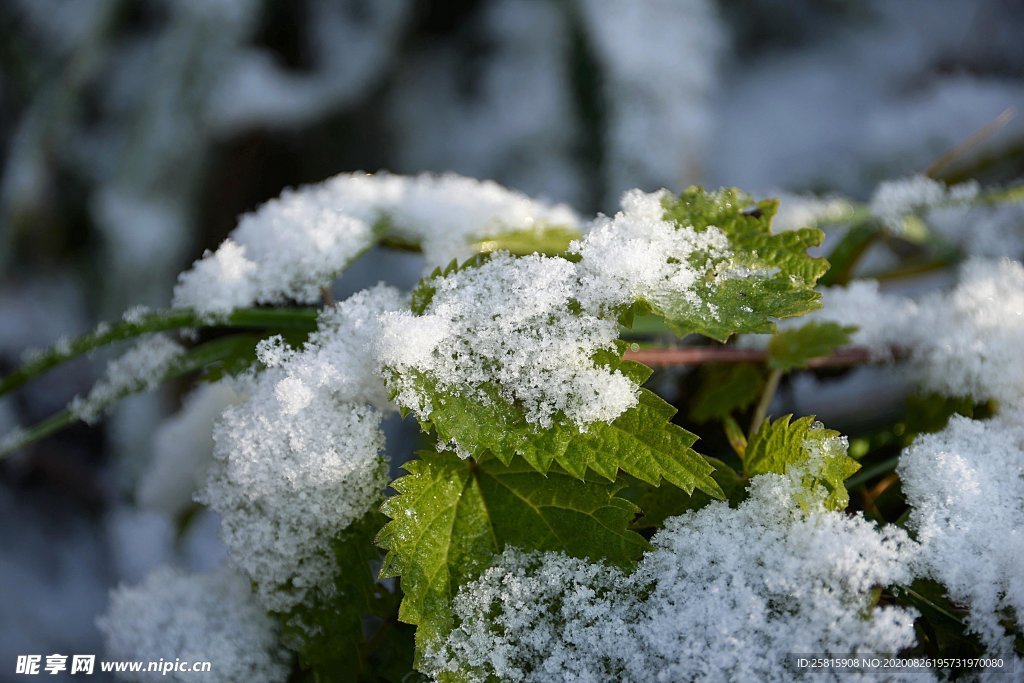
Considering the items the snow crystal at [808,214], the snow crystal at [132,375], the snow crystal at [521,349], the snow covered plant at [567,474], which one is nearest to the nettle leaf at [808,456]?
the snow covered plant at [567,474]

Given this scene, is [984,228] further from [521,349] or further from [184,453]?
[184,453]

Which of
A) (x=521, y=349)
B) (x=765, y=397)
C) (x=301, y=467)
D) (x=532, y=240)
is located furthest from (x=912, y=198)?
(x=301, y=467)

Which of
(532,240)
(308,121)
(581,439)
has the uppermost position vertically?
(308,121)

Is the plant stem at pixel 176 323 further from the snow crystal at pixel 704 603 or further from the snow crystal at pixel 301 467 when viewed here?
the snow crystal at pixel 704 603

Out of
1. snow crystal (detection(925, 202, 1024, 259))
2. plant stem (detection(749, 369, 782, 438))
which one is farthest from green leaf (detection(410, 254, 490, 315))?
snow crystal (detection(925, 202, 1024, 259))

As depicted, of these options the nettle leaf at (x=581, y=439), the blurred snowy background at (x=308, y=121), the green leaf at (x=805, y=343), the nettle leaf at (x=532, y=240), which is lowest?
the nettle leaf at (x=581, y=439)

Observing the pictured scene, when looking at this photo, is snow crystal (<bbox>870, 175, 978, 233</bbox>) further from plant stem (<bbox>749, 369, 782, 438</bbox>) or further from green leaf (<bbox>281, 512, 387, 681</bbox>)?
green leaf (<bbox>281, 512, 387, 681</bbox>)

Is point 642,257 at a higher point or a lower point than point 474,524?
higher
